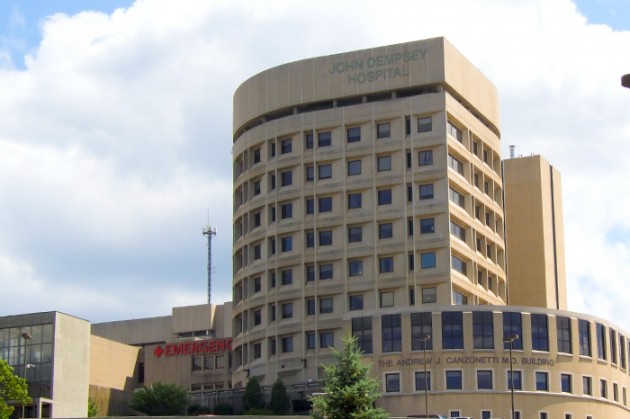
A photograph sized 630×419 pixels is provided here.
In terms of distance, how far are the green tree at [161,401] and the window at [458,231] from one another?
104ft

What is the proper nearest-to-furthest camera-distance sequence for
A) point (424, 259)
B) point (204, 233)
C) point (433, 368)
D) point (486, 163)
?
point (433, 368) < point (424, 259) < point (486, 163) < point (204, 233)

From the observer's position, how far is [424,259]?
133 meters

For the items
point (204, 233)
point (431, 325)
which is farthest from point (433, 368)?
point (204, 233)

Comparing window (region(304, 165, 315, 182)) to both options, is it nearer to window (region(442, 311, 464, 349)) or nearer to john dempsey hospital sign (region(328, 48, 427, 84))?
john dempsey hospital sign (region(328, 48, 427, 84))

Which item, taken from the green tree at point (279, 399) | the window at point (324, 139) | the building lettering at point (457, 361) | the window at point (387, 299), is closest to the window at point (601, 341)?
the building lettering at point (457, 361)

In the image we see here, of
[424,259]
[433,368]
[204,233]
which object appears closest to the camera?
[433,368]

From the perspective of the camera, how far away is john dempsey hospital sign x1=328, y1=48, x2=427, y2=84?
135 meters

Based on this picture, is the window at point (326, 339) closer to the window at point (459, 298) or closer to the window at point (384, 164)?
the window at point (459, 298)

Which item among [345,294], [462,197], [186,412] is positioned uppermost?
[462,197]

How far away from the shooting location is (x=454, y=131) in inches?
5399

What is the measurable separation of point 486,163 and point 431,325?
29.5 m

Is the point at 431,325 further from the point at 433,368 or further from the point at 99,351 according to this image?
the point at 99,351

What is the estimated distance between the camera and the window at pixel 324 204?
137m

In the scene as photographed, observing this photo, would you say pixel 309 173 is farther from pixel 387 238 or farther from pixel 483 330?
pixel 483 330
